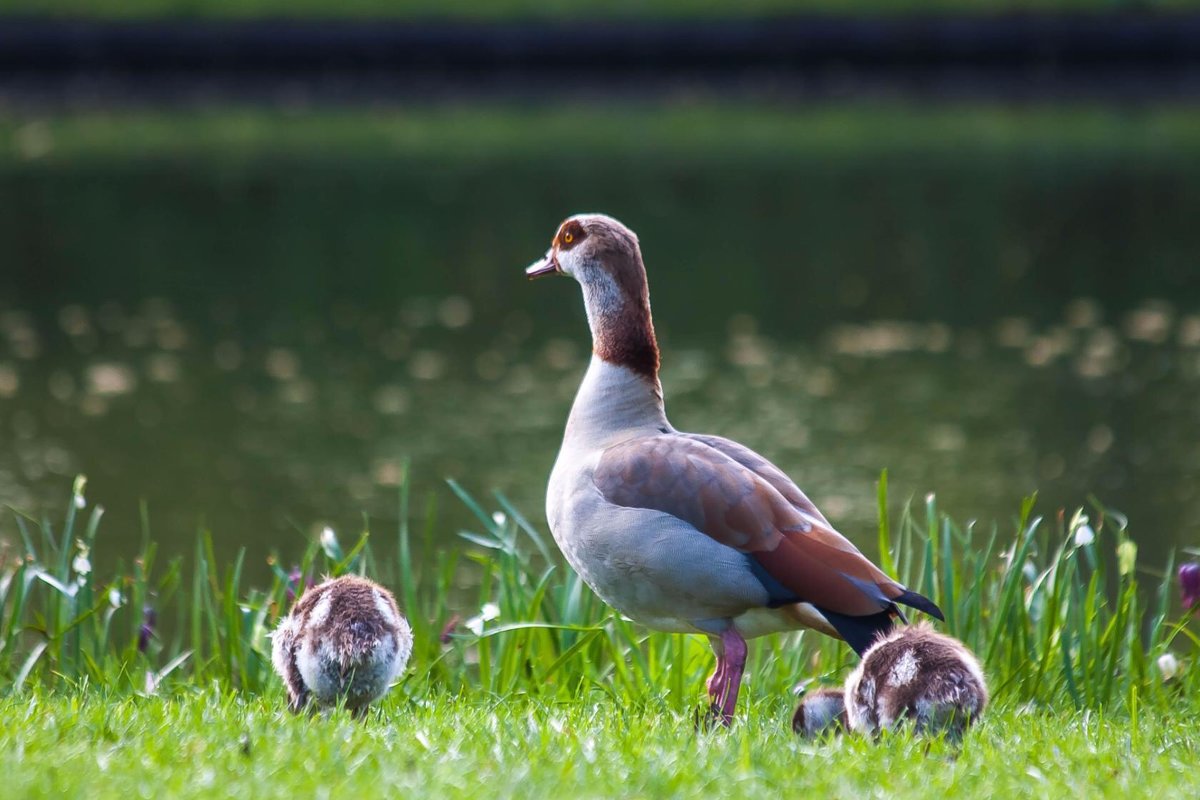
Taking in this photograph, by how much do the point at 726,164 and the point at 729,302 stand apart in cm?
1235

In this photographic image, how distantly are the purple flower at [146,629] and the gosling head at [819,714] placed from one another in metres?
2.72

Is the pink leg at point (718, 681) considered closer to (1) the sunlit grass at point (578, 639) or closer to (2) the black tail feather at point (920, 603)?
(1) the sunlit grass at point (578, 639)

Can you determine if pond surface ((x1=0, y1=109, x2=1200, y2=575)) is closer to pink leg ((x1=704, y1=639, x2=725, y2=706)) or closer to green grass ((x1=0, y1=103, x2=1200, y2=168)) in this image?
green grass ((x1=0, y1=103, x2=1200, y2=168))

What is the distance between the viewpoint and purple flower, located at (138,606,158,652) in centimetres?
652

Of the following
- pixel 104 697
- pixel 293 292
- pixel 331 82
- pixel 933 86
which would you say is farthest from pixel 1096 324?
pixel 331 82

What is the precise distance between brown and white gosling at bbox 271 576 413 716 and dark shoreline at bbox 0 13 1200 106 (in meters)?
37.4

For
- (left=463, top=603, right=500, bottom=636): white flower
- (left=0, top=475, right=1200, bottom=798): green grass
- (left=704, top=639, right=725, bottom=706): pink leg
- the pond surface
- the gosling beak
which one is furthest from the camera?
the pond surface

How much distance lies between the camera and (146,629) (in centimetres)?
652

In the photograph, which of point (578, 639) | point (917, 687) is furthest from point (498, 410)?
point (917, 687)

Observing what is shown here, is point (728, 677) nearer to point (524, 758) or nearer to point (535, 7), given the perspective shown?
point (524, 758)

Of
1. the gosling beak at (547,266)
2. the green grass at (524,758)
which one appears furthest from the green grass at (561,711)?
the gosling beak at (547,266)

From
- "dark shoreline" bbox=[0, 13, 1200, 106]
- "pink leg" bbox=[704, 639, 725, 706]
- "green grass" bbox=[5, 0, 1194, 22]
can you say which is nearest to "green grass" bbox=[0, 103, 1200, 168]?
"dark shoreline" bbox=[0, 13, 1200, 106]

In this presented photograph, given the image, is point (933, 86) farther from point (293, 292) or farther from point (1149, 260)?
point (293, 292)

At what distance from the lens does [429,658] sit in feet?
21.6
